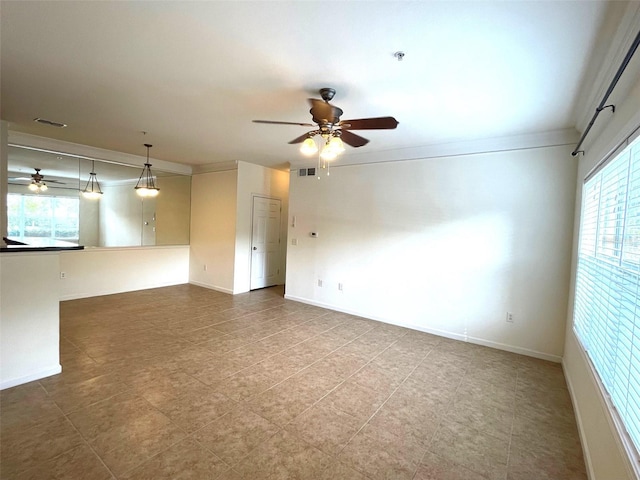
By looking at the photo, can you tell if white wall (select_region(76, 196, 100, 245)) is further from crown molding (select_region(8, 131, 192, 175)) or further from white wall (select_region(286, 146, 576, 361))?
white wall (select_region(286, 146, 576, 361))

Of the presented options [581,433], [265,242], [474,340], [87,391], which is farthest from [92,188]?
[581,433]

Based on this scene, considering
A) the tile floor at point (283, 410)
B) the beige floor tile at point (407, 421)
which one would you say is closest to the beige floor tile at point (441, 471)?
the tile floor at point (283, 410)

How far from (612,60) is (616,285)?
142 centimetres

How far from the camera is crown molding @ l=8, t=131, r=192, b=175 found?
4.52m

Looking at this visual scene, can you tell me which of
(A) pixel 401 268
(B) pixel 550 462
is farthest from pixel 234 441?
(A) pixel 401 268

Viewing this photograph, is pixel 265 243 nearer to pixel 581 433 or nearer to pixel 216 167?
pixel 216 167

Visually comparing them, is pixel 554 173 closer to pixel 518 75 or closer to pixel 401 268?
pixel 518 75

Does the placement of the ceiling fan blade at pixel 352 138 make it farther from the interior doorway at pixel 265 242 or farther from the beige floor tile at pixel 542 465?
the interior doorway at pixel 265 242

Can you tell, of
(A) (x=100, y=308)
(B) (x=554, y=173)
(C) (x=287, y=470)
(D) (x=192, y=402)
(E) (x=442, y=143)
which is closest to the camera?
(C) (x=287, y=470)

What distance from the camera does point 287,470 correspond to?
6.00 feet

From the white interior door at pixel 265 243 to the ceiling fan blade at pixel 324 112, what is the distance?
4157 millimetres

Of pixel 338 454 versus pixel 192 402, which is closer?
pixel 338 454

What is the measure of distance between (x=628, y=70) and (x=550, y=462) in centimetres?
250

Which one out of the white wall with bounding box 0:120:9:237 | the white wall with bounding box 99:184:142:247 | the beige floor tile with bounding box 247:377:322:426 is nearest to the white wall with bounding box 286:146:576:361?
the beige floor tile with bounding box 247:377:322:426
